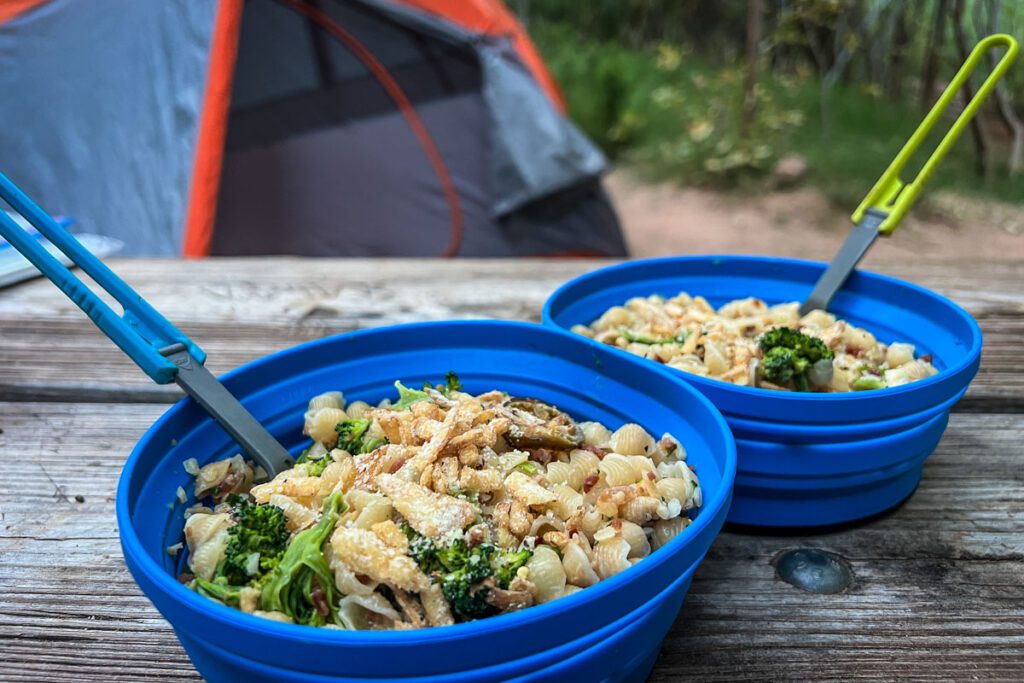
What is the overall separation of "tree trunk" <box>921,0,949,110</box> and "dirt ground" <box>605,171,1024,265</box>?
0.65 m

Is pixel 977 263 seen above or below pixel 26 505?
below

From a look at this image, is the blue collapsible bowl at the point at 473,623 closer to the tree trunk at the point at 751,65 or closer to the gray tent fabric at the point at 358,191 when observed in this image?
the gray tent fabric at the point at 358,191

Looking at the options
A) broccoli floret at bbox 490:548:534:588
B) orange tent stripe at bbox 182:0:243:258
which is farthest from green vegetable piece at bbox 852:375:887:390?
orange tent stripe at bbox 182:0:243:258

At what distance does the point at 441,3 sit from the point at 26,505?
8.93ft

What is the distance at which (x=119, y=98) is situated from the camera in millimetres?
2830

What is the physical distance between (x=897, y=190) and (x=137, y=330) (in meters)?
1.02

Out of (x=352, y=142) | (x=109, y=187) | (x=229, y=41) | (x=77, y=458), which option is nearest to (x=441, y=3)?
(x=352, y=142)

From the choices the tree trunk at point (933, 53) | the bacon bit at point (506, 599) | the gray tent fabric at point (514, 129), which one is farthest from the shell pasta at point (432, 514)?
the tree trunk at point (933, 53)

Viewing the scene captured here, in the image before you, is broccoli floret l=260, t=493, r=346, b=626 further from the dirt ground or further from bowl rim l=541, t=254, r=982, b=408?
the dirt ground

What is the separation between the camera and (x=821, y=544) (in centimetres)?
84

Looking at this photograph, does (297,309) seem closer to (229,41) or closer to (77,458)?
(77,458)

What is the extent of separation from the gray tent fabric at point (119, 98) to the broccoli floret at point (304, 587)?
2.42 metres

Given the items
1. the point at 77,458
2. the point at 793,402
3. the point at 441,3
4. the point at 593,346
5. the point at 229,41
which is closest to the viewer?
the point at 793,402

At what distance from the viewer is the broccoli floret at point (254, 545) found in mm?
631
